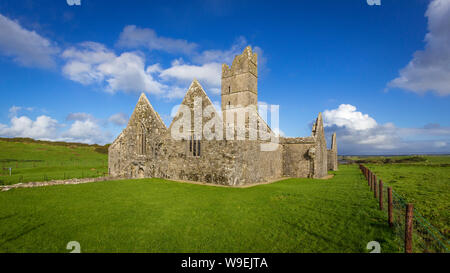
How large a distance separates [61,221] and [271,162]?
19.4m

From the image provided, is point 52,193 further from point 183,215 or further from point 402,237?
point 402,237

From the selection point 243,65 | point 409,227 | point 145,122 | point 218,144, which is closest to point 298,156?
point 218,144

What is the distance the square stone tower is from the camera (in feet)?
92.1

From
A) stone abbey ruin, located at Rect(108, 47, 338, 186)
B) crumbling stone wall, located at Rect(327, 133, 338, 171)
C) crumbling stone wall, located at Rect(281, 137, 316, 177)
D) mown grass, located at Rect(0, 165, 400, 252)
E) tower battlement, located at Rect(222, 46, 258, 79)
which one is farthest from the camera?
crumbling stone wall, located at Rect(327, 133, 338, 171)

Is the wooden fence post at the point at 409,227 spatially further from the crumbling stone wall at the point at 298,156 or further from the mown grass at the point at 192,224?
the crumbling stone wall at the point at 298,156

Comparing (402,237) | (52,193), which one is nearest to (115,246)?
(402,237)

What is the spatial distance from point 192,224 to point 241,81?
23573 mm

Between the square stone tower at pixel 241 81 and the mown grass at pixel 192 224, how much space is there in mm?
18593

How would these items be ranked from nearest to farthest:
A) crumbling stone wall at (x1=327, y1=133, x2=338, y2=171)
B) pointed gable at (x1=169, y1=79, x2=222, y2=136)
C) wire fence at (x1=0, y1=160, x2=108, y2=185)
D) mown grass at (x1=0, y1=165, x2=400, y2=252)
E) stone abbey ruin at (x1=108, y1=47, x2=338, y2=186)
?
mown grass at (x1=0, y1=165, x2=400, y2=252), stone abbey ruin at (x1=108, y1=47, x2=338, y2=186), pointed gable at (x1=169, y1=79, x2=222, y2=136), wire fence at (x1=0, y1=160, x2=108, y2=185), crumbling stone wall at (x1=327, y1=133, x2=338, y2=171)

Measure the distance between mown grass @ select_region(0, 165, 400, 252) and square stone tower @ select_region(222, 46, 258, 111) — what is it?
61.0ft

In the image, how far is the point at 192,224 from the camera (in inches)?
307

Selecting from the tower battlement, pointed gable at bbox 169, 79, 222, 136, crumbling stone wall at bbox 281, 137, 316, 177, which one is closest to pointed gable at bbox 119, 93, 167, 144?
pointed gable at bbox 169, 79, 222, 136

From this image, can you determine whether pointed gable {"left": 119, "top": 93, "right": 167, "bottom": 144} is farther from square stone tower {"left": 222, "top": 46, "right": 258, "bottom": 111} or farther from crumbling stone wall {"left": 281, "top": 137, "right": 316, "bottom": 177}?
crumbling stone wall {"left": 281, "top": 137, "right": 316, "bottom": 177}

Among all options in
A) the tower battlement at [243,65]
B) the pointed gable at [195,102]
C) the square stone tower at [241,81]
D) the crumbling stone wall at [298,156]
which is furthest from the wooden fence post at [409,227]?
the tower battlement at [243,65]
